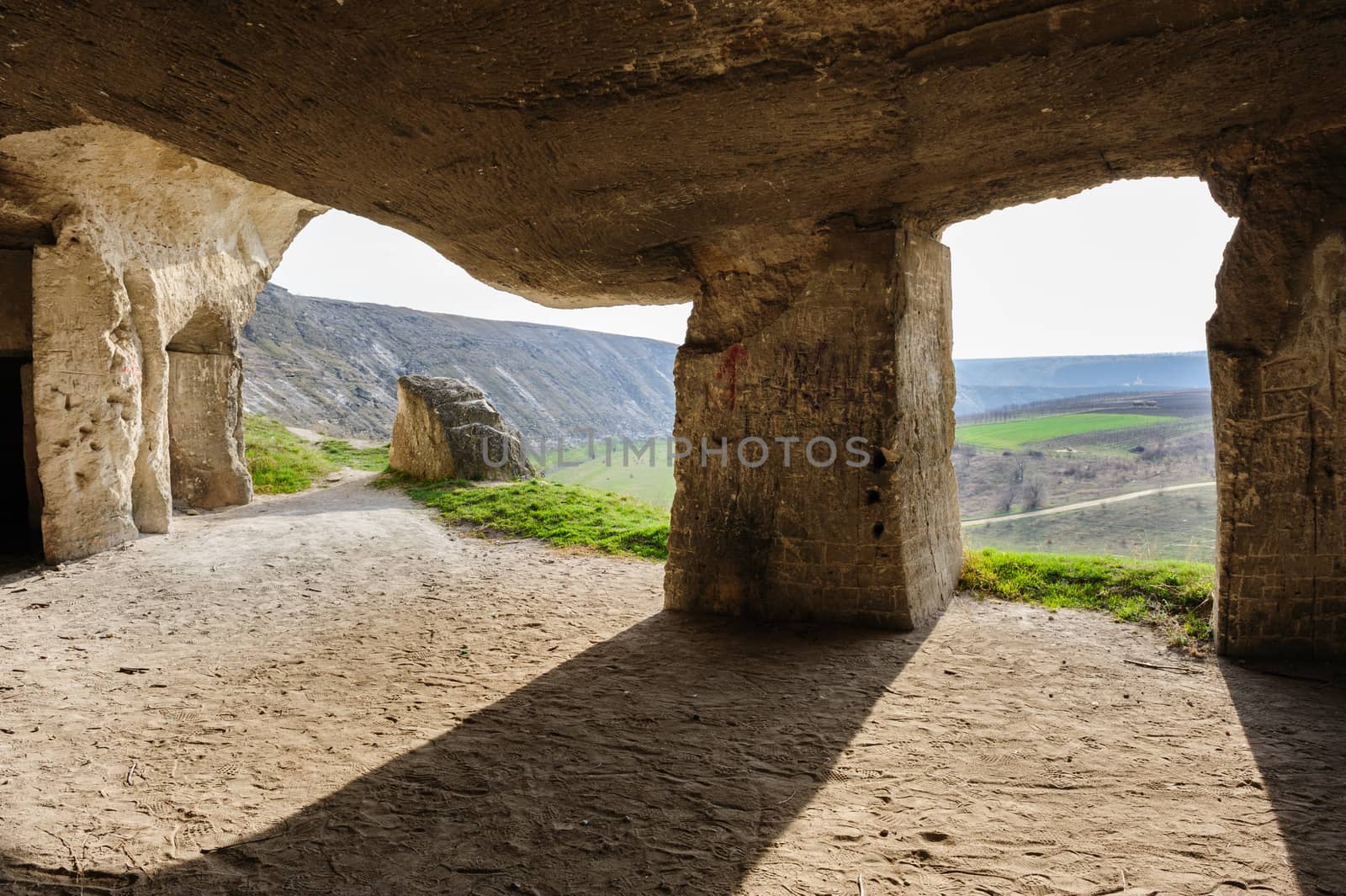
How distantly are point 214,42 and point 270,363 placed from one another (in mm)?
20601

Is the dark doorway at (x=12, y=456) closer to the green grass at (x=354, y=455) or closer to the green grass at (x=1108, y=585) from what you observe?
the green grass at (x=354, y=455)

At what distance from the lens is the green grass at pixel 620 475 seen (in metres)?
12.5

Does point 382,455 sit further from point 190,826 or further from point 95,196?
point 190,826

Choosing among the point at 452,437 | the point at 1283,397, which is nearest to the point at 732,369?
the point at 1283,397

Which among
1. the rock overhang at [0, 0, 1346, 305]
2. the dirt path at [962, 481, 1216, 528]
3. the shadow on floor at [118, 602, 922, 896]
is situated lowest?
the shadow on floor at [118, 602, 922, 896]

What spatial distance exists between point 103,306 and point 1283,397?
8.61 m

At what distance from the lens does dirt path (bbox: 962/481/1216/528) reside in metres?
11.9

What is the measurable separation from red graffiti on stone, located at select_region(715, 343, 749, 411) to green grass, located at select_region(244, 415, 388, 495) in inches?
→ 327

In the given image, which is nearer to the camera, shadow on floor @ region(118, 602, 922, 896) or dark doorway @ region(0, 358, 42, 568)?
shadow on floor @ region(118, 602, 922, 896)

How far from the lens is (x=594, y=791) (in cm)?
299

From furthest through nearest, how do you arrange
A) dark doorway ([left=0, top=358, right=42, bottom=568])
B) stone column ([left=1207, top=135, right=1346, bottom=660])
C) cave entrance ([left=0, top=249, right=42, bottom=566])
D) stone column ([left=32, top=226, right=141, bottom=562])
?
dark doorway ([left=0, top=358, right=42, bottom=568]), cave entrance ([left=0, top=249, right=42, bottom=566]), stone column ([left=32, top=226, right=141, bottom=562]), stone column ([left=1207, top=135, right=1346, bottom=660])

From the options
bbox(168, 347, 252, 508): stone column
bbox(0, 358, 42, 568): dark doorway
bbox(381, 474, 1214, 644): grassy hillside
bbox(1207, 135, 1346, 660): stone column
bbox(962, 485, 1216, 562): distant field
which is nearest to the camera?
bbox(1207, 135, 1346, 660): stone column

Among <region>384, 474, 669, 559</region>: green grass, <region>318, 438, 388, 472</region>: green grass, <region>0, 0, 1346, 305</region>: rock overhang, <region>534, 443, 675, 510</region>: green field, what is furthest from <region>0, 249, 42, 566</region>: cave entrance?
<region>534, 443, 675, 510</region>: green field

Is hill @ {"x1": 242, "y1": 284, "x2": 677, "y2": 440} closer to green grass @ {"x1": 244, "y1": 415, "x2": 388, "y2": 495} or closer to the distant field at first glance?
green grass @ {"x1": 244, "y1": 415, "x2": 388, "y2": 495}
